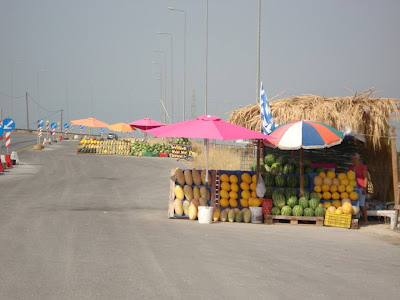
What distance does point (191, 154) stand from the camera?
143 feet

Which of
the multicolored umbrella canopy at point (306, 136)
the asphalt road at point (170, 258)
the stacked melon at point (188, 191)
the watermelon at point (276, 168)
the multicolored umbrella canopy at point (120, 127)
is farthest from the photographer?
the multicolored umbrella canopy at point (120, 127)

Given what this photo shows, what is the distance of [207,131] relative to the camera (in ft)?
44.7

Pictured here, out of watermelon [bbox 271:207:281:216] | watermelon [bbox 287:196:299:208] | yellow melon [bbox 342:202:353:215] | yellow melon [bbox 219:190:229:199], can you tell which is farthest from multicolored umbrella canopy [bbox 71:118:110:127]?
yellow melon [bbox 342:202:353:215]

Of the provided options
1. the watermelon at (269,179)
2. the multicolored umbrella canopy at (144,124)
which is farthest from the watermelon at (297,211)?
the multicolored umbrella canopy at (144,124)

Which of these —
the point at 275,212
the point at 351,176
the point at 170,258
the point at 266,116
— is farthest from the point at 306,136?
the point at 170,258

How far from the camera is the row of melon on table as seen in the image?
14.5m

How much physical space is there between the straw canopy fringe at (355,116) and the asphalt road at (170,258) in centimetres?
317

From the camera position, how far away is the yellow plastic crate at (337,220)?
46.6 ft

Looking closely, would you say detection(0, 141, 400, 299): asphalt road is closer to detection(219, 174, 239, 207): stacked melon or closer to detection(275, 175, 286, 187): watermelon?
detection(219, 174, 239, 207): stacked melon

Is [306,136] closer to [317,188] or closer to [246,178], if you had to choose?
[317,188]

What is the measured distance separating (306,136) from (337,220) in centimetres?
232

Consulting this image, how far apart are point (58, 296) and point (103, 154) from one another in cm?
4247

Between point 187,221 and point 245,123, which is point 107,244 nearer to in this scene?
point 187,221

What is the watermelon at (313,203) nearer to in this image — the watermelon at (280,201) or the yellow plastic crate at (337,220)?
the yellow plastic crate at (337,220)
